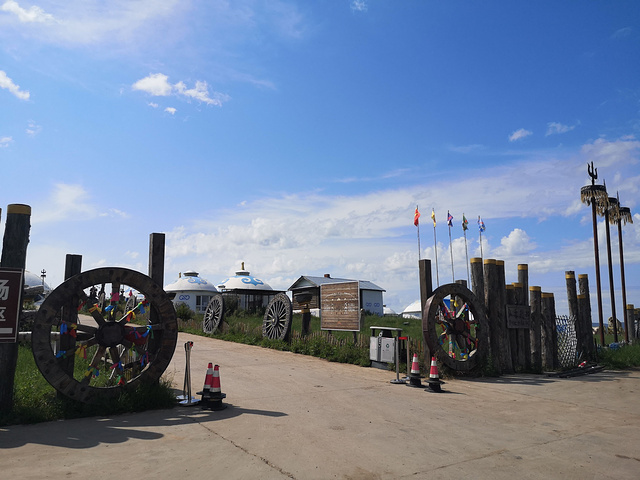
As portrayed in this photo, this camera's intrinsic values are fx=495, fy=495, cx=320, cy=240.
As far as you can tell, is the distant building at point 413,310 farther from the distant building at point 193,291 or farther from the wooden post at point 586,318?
the wooden post at point 586,318

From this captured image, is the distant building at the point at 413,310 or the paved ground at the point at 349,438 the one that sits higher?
the distant building at the point at 413,310

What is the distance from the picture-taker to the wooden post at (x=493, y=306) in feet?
40.9

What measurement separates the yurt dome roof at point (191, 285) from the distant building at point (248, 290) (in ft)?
6.22

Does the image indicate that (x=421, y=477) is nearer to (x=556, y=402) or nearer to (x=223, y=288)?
(x=556, y=402)

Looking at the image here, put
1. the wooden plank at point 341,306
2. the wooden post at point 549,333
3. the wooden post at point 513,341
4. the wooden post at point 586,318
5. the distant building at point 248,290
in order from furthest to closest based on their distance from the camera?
the distant building at point 248,290 < the wooden post at point 586,318 < the wooden plank at point 341,306 < the wooden post at point 549,333 < the wooden post at point 513,341

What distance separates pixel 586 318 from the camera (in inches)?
627

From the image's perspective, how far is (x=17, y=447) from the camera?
5414 millimetres

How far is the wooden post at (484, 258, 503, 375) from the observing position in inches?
491

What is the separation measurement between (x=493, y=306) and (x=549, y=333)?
→ 275 cm

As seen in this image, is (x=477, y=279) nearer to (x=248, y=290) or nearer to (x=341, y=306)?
(x=341, y=306)

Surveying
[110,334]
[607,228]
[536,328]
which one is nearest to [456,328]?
[536,328]

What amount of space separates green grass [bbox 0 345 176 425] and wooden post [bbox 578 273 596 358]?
12983mm

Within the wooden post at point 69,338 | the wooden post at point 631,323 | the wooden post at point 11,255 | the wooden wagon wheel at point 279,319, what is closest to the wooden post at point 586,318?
the wooden wagon wheel at point 279,319

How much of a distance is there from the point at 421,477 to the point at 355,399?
3852 millimetres
